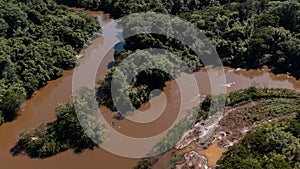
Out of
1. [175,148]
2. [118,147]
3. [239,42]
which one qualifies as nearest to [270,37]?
[239,42]

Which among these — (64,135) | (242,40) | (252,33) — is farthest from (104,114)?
(252,33)

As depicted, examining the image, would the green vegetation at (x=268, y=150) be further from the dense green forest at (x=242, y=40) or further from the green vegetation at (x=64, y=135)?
the dense green forest at (x=242, y=40)

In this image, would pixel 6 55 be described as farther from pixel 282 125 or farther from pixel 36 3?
pixel 282 125

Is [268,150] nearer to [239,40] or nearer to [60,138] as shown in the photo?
[60,138]

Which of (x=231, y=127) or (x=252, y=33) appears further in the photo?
(x=252, y=33)

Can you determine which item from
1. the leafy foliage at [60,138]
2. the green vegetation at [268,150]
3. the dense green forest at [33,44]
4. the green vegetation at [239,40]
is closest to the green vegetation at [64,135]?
the leafy foliage at [60,138]
